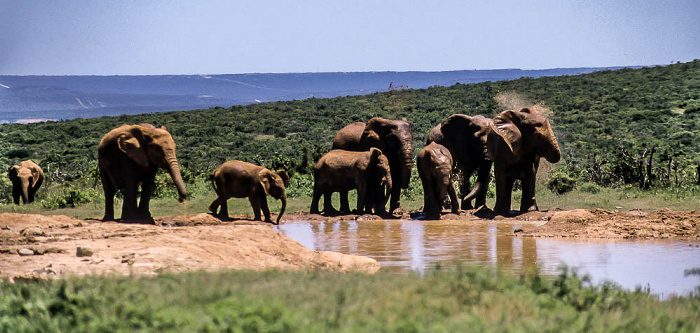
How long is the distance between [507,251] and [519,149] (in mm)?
6648

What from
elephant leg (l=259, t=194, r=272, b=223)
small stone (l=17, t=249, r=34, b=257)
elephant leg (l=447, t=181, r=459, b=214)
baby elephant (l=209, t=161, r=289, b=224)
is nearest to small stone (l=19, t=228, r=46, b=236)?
small stone (l=17, t=249, r=34, b=257)

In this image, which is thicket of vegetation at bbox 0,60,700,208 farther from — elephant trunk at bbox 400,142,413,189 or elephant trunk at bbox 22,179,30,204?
elephant trunk at bbox 400,142,413,189

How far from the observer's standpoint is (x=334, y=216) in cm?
2269

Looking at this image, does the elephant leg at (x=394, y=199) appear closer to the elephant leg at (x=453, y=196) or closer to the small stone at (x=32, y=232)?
the elephant leg at (x=453, y=196)

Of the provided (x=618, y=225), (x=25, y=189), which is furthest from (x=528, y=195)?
(x=25, y=189)

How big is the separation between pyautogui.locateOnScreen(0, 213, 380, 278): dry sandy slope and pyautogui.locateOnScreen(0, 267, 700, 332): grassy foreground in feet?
4.48

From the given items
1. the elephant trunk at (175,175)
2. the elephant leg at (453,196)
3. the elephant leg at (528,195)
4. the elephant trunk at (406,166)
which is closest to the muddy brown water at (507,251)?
the elephant leg at (453,196)

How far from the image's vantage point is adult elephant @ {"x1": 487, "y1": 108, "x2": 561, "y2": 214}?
68.2 feet

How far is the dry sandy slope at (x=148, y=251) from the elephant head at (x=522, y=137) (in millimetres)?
8803

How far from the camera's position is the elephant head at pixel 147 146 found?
17.7 metres

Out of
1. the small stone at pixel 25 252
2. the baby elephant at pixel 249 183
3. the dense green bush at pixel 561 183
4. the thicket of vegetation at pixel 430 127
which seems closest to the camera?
the small stone at pixel 25 252

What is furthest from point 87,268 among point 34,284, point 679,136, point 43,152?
point 43,152

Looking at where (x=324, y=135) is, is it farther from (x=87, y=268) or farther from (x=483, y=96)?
(x=87, y=268)

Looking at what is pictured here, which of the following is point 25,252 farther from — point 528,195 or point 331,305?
point 528,195
